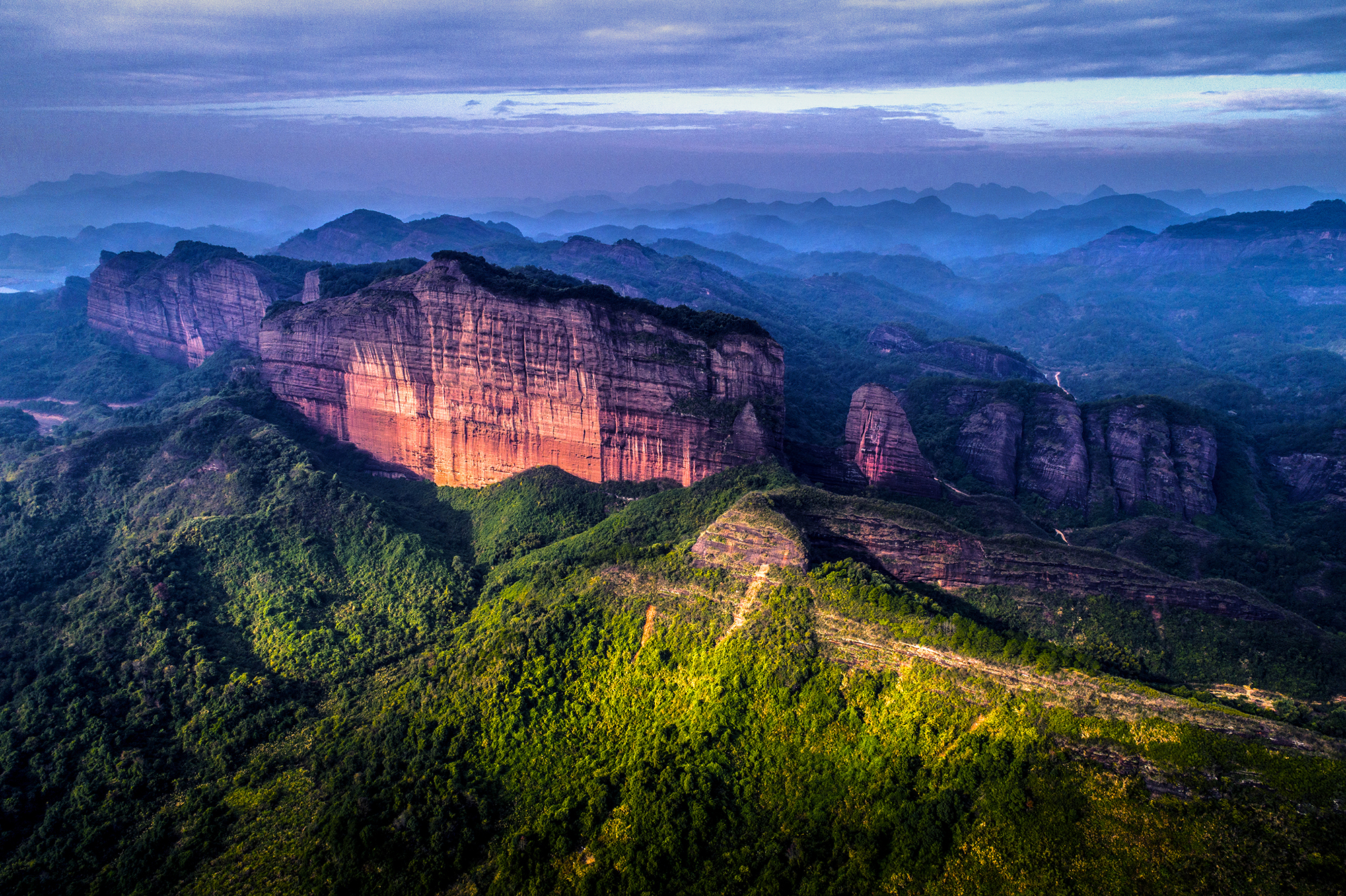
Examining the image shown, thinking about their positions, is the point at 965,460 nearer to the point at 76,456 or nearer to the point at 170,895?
the point at 170,895

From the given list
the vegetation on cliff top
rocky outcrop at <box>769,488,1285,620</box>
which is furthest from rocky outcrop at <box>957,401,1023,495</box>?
rocky outcrop at <box>769,488,1285,620</box>

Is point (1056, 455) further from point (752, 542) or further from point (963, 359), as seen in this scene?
point (752, 542)

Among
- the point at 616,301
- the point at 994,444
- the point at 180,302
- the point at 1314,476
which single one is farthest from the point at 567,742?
the point at 180,302

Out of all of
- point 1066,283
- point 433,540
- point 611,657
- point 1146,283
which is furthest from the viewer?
point 1066,283

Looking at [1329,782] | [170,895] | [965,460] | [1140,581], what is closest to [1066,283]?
[965,460]

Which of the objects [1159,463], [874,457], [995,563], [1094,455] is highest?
[874,457]

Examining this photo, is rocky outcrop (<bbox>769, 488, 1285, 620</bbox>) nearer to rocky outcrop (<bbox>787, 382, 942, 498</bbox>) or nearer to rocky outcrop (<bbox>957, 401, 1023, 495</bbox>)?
rocky outcrop (<bbox>787, 382, 942, 498</bbox>)

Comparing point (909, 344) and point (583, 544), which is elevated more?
point (909, 344)
